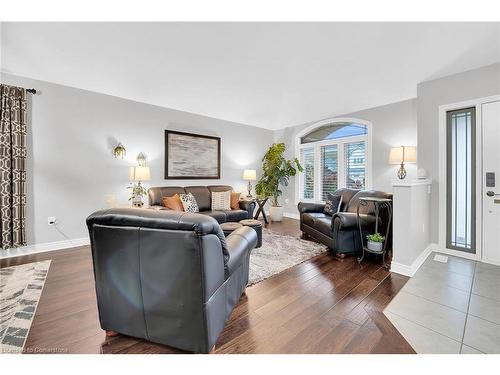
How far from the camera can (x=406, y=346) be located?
Answer: 4.74 ft

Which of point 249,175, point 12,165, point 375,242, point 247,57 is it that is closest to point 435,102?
point 375,242

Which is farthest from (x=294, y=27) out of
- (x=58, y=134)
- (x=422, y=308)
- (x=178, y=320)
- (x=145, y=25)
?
(x=58, y=134)

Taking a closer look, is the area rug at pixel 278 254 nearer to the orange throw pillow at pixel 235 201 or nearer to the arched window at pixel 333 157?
the orange throw pillow at pixel 235 201

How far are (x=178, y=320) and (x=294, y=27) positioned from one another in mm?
2691

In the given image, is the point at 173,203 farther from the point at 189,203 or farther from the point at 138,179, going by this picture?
the point at 138,179

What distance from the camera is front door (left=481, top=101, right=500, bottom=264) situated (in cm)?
279

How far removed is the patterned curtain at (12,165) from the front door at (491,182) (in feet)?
20.2

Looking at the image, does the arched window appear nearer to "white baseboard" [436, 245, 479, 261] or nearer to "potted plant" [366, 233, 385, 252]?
"white baseboard" [436, 245, 479, 261]

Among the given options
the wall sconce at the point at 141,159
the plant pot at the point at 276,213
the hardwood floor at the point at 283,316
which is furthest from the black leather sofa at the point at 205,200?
the hardwood floor at the point at 283,316

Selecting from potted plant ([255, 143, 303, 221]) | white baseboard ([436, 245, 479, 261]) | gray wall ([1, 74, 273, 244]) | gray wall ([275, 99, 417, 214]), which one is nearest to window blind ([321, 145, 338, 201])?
potted plant ([255, 143, 303, 221])

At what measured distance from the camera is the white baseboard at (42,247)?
3057mm

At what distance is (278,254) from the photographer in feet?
10.4

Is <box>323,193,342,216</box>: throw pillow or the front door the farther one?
<box>323,193,342,216</box>: throw pillow

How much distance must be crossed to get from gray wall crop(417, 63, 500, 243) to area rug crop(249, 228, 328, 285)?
1838mm
